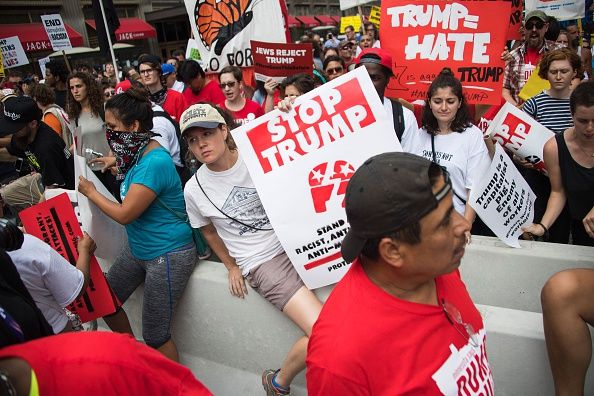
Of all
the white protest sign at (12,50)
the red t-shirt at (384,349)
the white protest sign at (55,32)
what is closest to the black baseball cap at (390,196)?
the red t-shirt at (384,349)

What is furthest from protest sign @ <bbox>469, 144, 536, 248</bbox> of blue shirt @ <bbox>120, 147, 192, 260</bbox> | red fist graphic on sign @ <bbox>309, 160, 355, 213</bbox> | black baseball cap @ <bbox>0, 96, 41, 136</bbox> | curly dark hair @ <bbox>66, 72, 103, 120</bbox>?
curly dark hair @ <bbox>66, 72, 103, 120</bbox>

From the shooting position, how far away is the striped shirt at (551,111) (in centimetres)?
374

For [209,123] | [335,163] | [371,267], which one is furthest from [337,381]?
[209,123]

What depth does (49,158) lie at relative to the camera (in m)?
3.74

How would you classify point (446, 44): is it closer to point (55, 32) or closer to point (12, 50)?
point (55, 32)

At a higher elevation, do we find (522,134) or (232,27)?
(232,27)

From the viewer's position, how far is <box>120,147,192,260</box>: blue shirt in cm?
260

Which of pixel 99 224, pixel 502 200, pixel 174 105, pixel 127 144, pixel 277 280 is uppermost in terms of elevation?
pixel 127 144

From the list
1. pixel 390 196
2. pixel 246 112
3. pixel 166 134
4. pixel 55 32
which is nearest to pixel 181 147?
pixel 166 134

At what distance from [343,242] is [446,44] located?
3008 mm

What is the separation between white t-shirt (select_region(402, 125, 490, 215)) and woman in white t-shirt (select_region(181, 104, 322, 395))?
3.97 feet

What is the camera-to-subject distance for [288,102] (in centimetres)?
252

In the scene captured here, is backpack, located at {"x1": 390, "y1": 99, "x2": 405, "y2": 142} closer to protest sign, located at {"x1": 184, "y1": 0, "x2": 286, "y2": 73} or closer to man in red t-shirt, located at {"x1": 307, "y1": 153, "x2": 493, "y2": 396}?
man in red t-shirt, located at {"x1": 307, "y1": 153, "x2": 493, "y2": 396}

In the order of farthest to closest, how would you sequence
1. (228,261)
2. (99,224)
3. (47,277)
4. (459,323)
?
(99,224) < (228,261) < (47,277) < (459,323)
